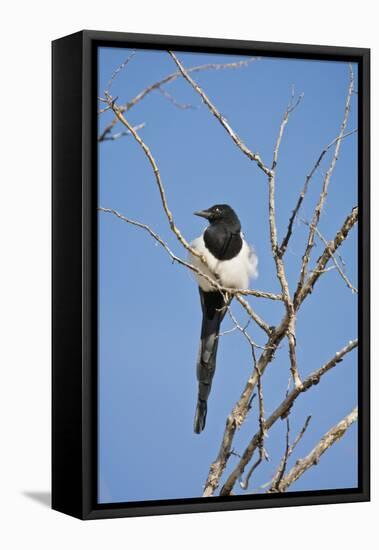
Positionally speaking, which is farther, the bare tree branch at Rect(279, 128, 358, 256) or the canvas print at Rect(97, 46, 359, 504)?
the bare tree branch at Rect(279, 128, 358, 256)

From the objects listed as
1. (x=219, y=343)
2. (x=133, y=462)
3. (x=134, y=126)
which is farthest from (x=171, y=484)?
(x=134, y=126)

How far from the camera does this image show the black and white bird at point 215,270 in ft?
20.6

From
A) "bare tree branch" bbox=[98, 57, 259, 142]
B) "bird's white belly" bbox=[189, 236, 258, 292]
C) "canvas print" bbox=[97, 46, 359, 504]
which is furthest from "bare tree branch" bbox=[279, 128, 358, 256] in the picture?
"bare tree branch" bbox=[98, 57, 259, 142]

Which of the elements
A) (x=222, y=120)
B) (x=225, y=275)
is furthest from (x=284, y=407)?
(x=222, y=120)

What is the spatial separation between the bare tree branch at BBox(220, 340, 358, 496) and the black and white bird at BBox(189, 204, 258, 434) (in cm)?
26

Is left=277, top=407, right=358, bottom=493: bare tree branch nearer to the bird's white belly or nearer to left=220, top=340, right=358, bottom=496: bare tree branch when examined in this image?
left=220, top=340, right=358, bottom=496: bare tree branch

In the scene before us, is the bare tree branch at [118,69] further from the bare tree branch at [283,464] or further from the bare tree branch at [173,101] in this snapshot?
the bare tree branch at [283,464]

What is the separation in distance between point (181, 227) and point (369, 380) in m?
1.21

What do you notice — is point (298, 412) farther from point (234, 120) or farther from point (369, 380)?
point (234, 120)

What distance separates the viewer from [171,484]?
20.3 feet

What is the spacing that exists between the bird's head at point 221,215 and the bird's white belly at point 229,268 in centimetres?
9

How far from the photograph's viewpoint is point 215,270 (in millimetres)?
6320

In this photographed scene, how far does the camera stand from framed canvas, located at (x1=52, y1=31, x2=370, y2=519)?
237 inches

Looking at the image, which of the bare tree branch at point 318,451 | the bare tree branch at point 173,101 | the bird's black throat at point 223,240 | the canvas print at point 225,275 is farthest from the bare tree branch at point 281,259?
the bare tree branch at point 173,101
